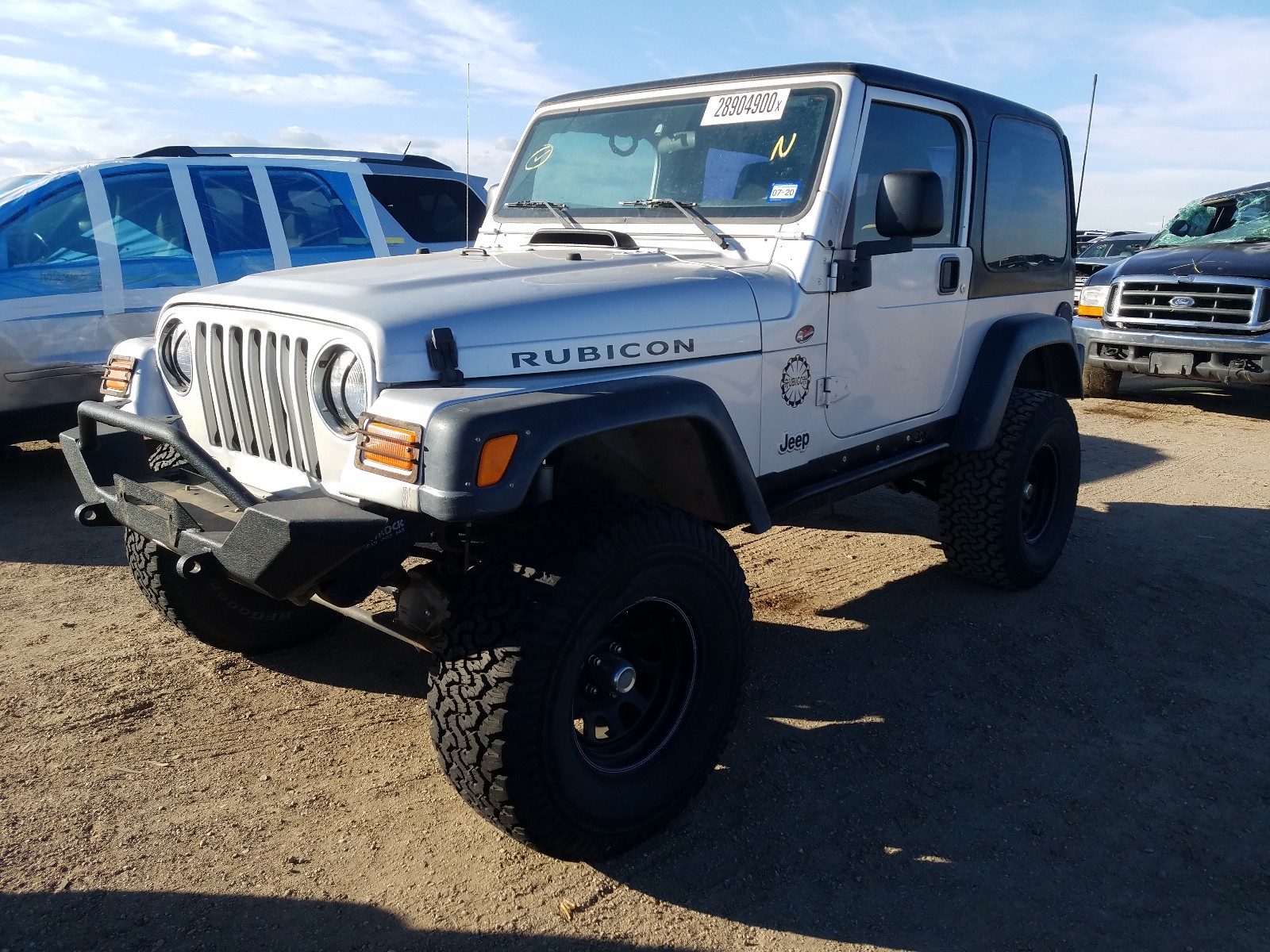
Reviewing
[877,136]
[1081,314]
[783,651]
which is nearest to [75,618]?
[783,651]

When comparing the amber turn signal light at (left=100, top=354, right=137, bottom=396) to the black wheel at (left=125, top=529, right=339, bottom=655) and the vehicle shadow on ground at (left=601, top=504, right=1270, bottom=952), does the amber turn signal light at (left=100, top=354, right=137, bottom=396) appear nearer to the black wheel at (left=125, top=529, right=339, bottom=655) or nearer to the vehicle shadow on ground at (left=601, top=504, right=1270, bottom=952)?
the black wheel at (left=125, top=529, right=339, bottom=655)

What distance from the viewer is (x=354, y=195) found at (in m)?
6.93

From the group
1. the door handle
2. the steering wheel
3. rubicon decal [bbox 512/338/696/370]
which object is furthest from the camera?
the door handle

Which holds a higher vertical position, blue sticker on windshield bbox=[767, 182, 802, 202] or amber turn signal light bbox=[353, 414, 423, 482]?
blue sticker on windshield bbox=[767, 182, 802, 202]

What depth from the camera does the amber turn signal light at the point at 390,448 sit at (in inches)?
86.5

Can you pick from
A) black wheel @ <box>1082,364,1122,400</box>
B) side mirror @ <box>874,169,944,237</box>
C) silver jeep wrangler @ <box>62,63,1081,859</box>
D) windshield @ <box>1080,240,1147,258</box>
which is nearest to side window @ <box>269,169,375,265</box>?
silver jeep wrangler @ <box>62,63,1081,859</box>

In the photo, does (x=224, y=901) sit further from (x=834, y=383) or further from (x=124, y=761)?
(x=834, y=383)

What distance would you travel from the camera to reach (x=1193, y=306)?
341 inches

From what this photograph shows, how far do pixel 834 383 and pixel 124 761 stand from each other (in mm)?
2601

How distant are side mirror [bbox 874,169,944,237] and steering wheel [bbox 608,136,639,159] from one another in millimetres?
1027

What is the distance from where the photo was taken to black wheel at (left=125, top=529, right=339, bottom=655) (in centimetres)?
332

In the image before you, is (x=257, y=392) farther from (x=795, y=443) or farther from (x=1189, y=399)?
(x=1189, y=399)

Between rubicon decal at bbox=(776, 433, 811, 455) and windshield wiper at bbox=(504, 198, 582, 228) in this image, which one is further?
windshield wiper at bbox=(504, 198, 582, 228)


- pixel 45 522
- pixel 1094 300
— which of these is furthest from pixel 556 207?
pixel 1094 300
